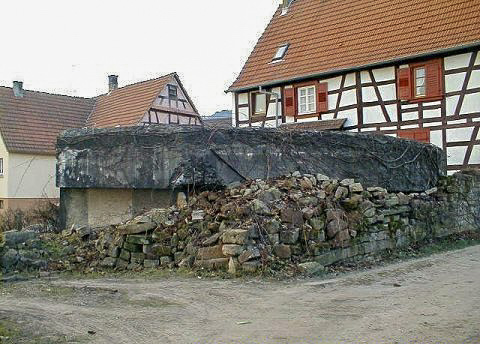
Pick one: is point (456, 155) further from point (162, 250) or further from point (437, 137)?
point (162, 250)

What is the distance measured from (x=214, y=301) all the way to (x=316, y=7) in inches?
825

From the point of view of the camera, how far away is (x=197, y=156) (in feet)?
35.8

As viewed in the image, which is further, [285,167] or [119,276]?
[285,167]

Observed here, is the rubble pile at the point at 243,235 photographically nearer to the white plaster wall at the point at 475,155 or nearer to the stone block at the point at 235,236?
the stone block at the point at 235,236

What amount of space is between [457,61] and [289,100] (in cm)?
713

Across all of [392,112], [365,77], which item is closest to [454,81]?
[392,112]

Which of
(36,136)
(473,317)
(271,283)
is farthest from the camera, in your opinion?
(36,136)

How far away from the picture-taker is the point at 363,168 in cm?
1266

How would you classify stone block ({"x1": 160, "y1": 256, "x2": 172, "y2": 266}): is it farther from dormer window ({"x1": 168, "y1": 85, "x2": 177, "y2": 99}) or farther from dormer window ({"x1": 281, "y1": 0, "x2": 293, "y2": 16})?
dormer window ({"x1": 168, "y1": 85, "x2": 177, "y2": 99})

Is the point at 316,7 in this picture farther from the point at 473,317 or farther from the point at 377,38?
the point at 473,317

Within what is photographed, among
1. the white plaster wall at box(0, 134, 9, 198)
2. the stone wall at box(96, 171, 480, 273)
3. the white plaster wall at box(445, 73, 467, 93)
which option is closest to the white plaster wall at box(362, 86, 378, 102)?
the white plaster wall at box(445, 73, 467, 93)

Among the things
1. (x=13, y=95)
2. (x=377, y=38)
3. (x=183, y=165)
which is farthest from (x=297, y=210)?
(x=13, y=95)

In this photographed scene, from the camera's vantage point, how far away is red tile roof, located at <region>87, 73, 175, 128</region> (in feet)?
102

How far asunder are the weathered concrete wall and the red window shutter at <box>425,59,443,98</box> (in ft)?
25.5
